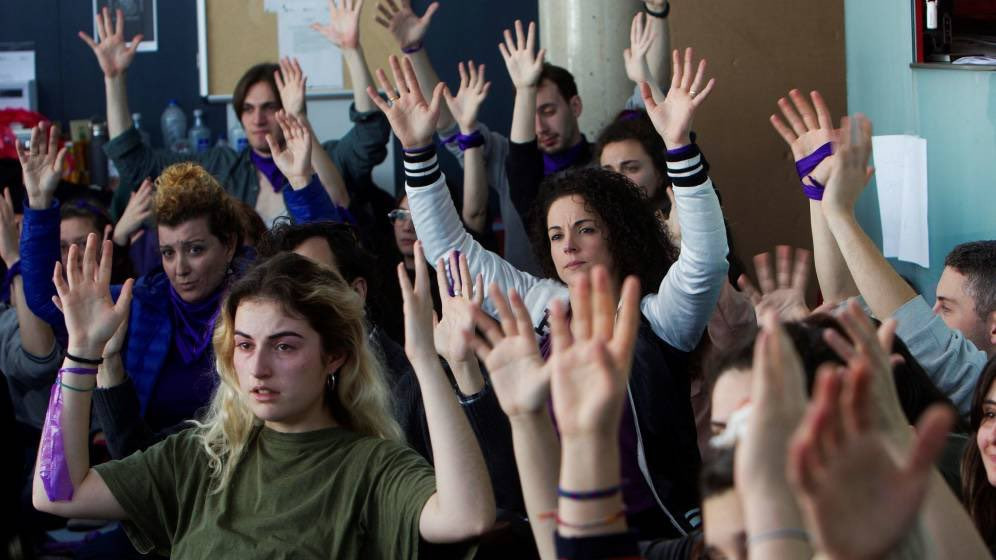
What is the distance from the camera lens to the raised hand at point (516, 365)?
4.66 feet

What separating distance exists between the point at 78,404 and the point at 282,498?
419 mm

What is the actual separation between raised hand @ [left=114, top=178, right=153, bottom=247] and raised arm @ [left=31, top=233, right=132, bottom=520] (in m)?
1.52

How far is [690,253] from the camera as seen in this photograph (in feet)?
7.55

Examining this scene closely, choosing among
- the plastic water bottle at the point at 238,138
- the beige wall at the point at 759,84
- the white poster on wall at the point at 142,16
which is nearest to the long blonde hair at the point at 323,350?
the beige wall at the point at 759,84

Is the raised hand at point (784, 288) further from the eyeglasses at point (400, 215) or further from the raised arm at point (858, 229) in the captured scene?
the eyeglasses at point (400, 215)

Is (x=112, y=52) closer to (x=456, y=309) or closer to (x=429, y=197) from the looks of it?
(x=429, y=197)

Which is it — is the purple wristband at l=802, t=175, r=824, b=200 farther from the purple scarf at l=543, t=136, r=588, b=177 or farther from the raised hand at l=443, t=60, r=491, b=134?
the purple scarf at l=543, t=136, r=588, b=177

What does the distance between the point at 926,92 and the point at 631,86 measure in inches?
48.9

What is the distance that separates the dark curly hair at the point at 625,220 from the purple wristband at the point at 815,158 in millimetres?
360

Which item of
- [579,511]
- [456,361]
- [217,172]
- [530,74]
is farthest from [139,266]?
[579,511]

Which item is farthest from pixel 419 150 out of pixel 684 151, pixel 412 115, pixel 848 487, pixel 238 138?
pixel 238 138

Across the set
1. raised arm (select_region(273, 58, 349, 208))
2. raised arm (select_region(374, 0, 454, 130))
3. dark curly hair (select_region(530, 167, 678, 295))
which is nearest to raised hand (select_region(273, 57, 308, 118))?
raised arm (select_region(273, 58, 349, 208))

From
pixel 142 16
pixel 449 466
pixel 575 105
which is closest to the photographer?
pixel 449 466

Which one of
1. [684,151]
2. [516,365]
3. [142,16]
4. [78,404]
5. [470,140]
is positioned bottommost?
[78,404]
